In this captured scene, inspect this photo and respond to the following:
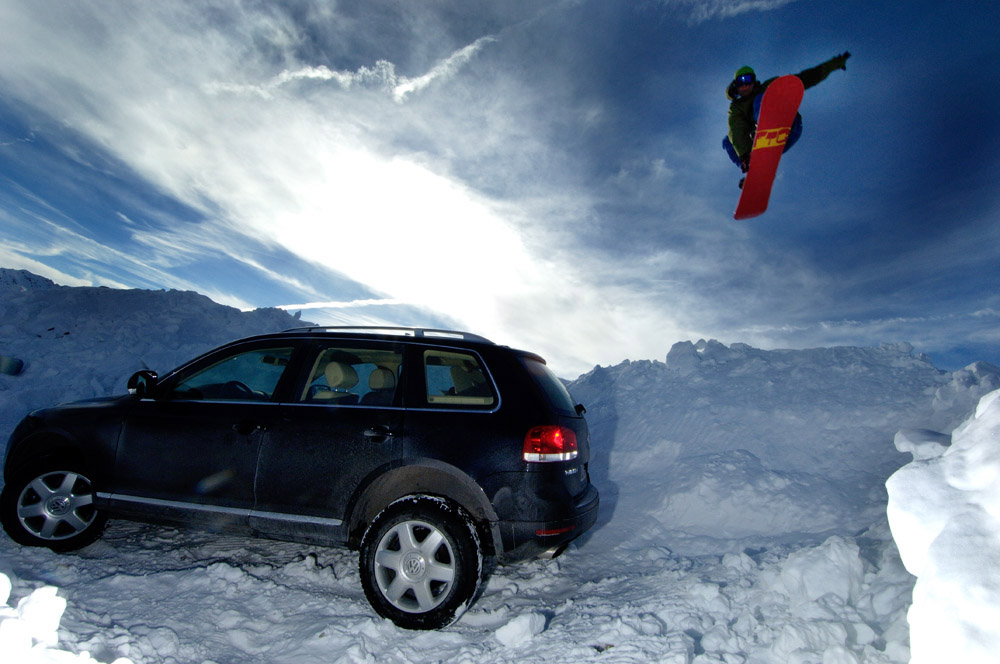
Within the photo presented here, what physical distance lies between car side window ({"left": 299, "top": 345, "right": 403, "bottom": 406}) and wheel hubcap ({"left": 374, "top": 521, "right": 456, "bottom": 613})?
92 cm

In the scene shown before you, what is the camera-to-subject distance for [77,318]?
43.6 feet

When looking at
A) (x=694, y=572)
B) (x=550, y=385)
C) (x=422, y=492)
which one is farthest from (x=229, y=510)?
(x=694, y=572)

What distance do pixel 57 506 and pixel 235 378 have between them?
1670 mm

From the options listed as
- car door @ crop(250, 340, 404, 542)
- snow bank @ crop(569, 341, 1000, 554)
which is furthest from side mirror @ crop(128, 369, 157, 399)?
snow bank @ crop(569, 341, 1000, 554)

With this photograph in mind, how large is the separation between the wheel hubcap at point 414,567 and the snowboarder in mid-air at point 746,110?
8324 millimetres

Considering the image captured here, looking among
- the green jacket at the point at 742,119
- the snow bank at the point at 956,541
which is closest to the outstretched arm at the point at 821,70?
the green jacket at the point at 742,119

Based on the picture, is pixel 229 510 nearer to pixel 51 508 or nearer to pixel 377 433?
pixel 377 433

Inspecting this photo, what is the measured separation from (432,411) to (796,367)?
8.47 metres

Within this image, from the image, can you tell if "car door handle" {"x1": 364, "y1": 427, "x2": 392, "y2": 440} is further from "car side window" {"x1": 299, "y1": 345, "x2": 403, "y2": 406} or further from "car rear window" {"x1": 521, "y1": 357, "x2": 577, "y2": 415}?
"car rear window" {"x1": 521, "y1": 357, "x2": 577, "y2": 415}

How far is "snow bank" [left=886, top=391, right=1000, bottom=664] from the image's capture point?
1.99 meters

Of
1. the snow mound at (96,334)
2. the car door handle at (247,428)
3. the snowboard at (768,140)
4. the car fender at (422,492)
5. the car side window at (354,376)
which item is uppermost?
the snowboard at (768,140)

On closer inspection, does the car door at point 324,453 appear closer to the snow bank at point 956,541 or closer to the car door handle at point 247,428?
the car door handle at point 247,428

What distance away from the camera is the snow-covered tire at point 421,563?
3.27 meters

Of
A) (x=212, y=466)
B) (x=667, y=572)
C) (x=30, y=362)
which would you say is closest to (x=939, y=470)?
(x=667, y=572)
